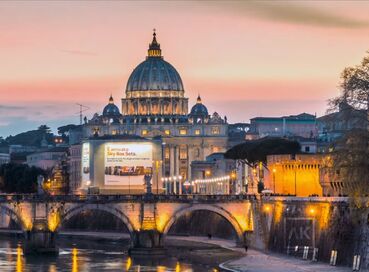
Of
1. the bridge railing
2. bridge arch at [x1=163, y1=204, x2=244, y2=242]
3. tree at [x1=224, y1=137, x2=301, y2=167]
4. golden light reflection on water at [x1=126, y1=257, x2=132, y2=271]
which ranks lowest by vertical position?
golden light reflection on water at [x1=126, y1=257, x2=132, y2=271]

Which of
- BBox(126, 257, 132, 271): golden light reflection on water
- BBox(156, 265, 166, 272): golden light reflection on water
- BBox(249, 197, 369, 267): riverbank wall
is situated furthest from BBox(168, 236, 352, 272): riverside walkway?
BBox(126, 257, 132, 271): golden light reflection on water

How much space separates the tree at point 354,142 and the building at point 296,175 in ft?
118

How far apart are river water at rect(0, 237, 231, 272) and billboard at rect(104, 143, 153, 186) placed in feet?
208

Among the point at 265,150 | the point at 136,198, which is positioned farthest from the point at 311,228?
the point at 265,150

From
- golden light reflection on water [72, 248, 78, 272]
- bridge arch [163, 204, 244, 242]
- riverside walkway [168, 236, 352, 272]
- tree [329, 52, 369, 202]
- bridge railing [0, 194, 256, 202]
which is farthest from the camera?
bridge railing [0, 194, 256, 202]

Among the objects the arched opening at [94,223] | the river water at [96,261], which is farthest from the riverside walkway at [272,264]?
the arched opening at [94,223]

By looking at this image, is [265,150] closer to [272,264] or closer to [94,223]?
[94,223]

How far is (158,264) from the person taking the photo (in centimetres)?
10838

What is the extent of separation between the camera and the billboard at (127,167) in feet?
641

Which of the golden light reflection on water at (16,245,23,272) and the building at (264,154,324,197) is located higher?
the building at (264,154,324,197)

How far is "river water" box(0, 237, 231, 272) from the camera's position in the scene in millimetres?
104562

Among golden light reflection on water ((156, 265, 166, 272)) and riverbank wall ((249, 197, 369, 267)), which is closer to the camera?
riverbank wall ((249, 197, 369, 267))

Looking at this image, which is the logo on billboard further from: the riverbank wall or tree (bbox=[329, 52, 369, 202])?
tree (bbox=[329, 52, 369, 202])

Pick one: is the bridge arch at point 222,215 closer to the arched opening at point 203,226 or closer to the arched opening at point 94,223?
the arched opening at point 203,226
